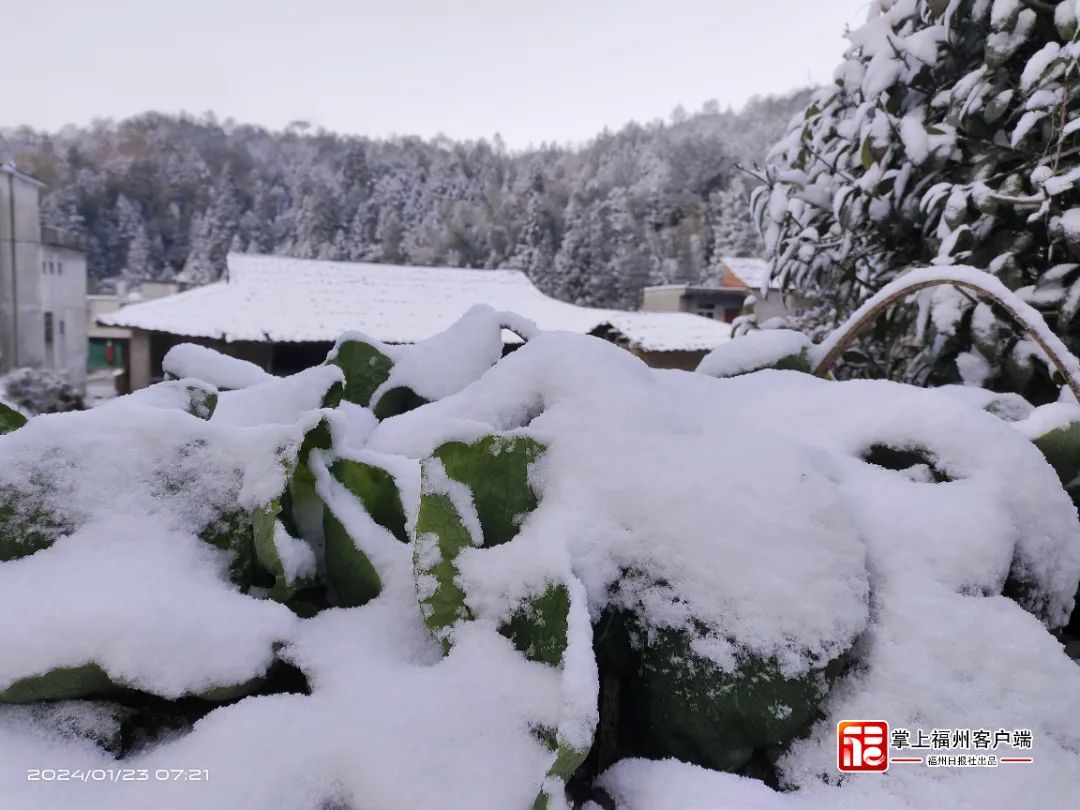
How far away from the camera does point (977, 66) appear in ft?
4.73

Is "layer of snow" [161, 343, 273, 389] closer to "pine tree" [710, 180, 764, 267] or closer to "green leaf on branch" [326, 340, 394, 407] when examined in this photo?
"green leaf on branch" [326, 340, 394, 407]

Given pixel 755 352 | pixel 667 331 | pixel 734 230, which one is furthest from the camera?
pixel 734 230

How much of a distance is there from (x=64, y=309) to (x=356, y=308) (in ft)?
42.6

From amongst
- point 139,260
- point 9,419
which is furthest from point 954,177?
point 139,260

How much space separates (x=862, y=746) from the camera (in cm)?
37

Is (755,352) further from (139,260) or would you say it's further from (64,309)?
(139,260)

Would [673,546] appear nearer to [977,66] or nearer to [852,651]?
[852,651]

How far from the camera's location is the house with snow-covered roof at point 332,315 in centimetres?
904

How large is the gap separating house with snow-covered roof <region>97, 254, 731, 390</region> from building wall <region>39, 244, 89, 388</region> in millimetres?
9219

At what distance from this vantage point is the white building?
16.9 metres

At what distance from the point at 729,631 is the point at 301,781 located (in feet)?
0.68

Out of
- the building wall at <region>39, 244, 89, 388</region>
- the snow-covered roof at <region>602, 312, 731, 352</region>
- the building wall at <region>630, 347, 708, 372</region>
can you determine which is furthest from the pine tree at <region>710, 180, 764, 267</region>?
the building wall at <region>39, 244, 89, 388</region>

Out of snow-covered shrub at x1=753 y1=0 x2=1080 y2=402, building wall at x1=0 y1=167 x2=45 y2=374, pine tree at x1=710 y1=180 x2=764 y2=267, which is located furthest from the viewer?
pine tree at x1=710 y1=180 x2=764 y2=267

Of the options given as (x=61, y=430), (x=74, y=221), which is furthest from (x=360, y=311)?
(x=74, y=221)
